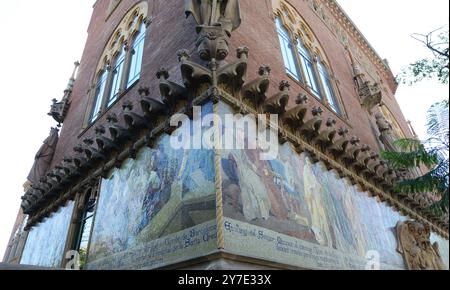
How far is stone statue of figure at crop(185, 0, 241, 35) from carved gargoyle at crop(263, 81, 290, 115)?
143cm

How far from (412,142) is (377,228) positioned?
349 centimetres

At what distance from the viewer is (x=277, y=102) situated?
6484 millimetres

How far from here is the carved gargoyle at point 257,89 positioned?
610 cm

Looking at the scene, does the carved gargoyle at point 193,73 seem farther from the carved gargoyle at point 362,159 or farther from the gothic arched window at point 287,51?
the carved gargoyle at point 362,159

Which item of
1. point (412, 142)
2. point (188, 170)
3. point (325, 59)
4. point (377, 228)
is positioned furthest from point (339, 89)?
point (188, 170)

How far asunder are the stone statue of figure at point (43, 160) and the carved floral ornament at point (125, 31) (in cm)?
286

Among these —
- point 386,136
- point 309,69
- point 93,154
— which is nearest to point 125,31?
point 93,154

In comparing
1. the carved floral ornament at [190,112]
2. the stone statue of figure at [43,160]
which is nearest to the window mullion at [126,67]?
the carved floral ornament at [190,112]

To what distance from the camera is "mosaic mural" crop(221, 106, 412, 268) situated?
4.91m

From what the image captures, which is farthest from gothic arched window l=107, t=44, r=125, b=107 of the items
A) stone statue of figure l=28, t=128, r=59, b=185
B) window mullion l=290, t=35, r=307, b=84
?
window mullion l=290, t=35, r=307, b=84

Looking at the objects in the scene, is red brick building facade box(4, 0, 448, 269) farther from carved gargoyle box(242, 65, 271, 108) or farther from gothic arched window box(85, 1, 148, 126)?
carved gargoyle box(242, 65, 271, 108)

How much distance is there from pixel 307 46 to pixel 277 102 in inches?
246

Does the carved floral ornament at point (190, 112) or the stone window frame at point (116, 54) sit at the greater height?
the stone window frame at point (116, 54)
